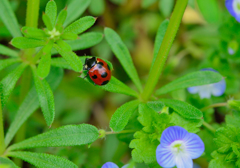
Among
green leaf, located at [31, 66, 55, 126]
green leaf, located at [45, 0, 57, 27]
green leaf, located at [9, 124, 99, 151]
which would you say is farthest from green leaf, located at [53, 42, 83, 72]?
green leaf, located at [9, 124, 99, 151]

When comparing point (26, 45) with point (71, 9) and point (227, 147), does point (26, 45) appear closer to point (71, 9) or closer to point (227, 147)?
point (71, 9)

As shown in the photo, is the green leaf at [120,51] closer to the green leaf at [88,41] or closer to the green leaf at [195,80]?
the green leaf at [88,41]

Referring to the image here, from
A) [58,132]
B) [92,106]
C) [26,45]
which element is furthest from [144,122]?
[92,106]

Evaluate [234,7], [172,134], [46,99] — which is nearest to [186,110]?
[172,134]

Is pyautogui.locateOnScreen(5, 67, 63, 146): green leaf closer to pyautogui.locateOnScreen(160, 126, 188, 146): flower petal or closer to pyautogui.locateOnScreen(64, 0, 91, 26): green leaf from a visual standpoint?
pyautogui.locateOnScreen(64, 0, 91, 26): green leaf

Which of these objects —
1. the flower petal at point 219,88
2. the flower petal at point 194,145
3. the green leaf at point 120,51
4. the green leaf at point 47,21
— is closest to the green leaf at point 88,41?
the green leaf at point 120,51

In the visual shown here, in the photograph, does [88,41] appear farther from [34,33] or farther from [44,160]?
[44,160]
